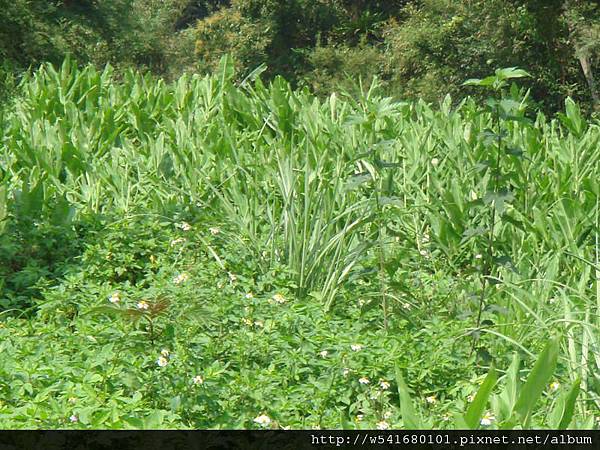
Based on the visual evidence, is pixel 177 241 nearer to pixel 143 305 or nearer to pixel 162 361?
pixel 143 305

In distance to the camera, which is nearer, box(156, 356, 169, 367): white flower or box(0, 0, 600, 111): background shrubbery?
box(156, 356, 169, 367): white flower

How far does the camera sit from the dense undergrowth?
2.69 meters

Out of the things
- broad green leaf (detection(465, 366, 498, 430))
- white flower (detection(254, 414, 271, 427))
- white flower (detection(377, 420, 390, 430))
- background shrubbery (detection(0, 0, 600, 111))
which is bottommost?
background shrubbery (detection(0, 0, 600, 111))

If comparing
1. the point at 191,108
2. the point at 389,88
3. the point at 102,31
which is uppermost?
the point at 191,108

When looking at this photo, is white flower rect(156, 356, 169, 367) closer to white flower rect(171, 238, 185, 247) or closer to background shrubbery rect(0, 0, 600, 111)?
white flower rect(171, 238, 185, 247)

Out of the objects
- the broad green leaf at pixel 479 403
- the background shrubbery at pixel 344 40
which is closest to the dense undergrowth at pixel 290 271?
the broad green leaf at pixel 479 403

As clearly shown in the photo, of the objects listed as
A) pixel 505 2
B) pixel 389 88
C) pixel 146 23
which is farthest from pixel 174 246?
pixel 146 23

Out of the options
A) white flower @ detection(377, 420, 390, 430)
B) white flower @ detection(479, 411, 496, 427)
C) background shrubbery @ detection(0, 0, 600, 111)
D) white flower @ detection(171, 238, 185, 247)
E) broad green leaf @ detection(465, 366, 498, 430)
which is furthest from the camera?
background shrubbery @ detection(0, 0, 600, 111)

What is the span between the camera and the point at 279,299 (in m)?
3.40

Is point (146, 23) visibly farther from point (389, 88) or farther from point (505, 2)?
point (505, 2)

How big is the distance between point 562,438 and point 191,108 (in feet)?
14.1

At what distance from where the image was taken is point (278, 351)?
3.03 m

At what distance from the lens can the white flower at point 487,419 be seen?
8.13ft

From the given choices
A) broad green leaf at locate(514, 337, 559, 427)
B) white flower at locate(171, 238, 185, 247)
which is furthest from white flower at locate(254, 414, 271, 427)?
white flower at locate(171, 238, 185, 247)
